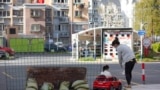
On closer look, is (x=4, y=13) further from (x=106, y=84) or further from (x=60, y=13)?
(x=106, y=84)

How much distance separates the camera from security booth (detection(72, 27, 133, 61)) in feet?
131

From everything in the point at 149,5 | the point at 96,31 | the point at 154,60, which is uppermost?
the point at 149,5

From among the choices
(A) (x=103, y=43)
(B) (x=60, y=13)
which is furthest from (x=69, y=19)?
(A) (x=103, y=43)

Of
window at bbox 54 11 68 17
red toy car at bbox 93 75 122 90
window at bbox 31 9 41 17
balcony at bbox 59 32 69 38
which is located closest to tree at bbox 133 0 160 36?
window at bbox 31 9 41 17

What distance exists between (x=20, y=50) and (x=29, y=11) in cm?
6634

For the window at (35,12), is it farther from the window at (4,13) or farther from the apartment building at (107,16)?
the apartment building at (107,16)

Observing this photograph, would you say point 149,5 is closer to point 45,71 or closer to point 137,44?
point 137,44

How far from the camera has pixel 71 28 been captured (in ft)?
285

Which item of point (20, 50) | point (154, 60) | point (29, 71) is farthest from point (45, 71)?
point (154, 60)

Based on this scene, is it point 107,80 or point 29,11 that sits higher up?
point 29,11

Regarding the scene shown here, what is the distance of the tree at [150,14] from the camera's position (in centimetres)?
5888

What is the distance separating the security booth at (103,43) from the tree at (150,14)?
15.9m

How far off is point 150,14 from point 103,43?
20.1 m

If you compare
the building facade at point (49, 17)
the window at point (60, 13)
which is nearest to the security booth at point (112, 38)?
the building facade at point (49, 17)
